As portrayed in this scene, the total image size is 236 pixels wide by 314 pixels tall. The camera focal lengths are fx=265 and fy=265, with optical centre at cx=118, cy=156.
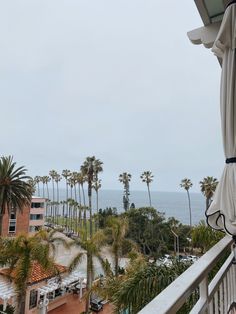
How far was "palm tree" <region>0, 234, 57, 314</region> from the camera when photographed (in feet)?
32.3

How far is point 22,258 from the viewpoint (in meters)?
9.94

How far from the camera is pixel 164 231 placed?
31.0 meters

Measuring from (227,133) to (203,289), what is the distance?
0.81 m

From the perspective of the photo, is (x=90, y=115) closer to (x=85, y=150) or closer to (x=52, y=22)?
(x=52, y=22)

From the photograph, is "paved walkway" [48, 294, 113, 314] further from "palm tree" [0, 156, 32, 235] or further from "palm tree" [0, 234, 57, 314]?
"palm tree" [0, 156, 32, 235]

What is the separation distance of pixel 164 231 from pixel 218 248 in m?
30.9

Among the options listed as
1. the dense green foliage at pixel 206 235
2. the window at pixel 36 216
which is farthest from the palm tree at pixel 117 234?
the window at pixel 36 216

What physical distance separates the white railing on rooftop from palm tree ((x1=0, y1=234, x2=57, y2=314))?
9.58m

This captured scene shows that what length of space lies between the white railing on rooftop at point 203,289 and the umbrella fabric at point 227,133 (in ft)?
0.70

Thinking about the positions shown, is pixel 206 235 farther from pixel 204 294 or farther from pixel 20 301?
pixel 20 301

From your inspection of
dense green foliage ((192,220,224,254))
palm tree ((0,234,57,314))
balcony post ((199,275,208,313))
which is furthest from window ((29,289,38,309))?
balcony post ((199,275,208,313))

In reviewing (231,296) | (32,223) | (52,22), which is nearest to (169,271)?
(231,296)

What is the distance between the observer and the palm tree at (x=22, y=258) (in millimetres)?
9836

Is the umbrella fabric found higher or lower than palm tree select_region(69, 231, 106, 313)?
higher
